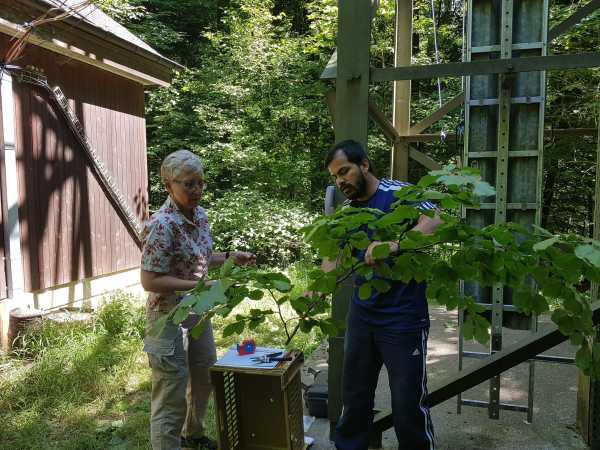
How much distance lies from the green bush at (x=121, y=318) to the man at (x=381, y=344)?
335cm

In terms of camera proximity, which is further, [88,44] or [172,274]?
[88,44]

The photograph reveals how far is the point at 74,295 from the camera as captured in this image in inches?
243

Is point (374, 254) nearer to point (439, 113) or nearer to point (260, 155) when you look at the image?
point (439, 113)

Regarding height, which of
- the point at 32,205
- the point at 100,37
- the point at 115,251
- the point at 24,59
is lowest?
the point at 115,251

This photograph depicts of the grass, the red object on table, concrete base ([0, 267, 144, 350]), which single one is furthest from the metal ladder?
the red object on table

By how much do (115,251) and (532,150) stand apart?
6.04 metres

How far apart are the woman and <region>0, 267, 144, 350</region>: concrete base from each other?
323 centimetres

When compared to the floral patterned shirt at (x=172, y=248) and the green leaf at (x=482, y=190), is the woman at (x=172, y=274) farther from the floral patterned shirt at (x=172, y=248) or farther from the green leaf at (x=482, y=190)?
the green leaf at (x=482, y=190)

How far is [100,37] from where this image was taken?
595cm

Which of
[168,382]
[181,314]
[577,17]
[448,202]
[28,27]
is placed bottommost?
[168,382]

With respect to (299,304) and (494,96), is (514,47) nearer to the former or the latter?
(494,96)

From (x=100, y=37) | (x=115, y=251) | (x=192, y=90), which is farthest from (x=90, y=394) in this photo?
(x=192, y=90)

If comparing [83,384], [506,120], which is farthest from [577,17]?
[83,384]

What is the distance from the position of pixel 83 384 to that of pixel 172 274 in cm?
229
